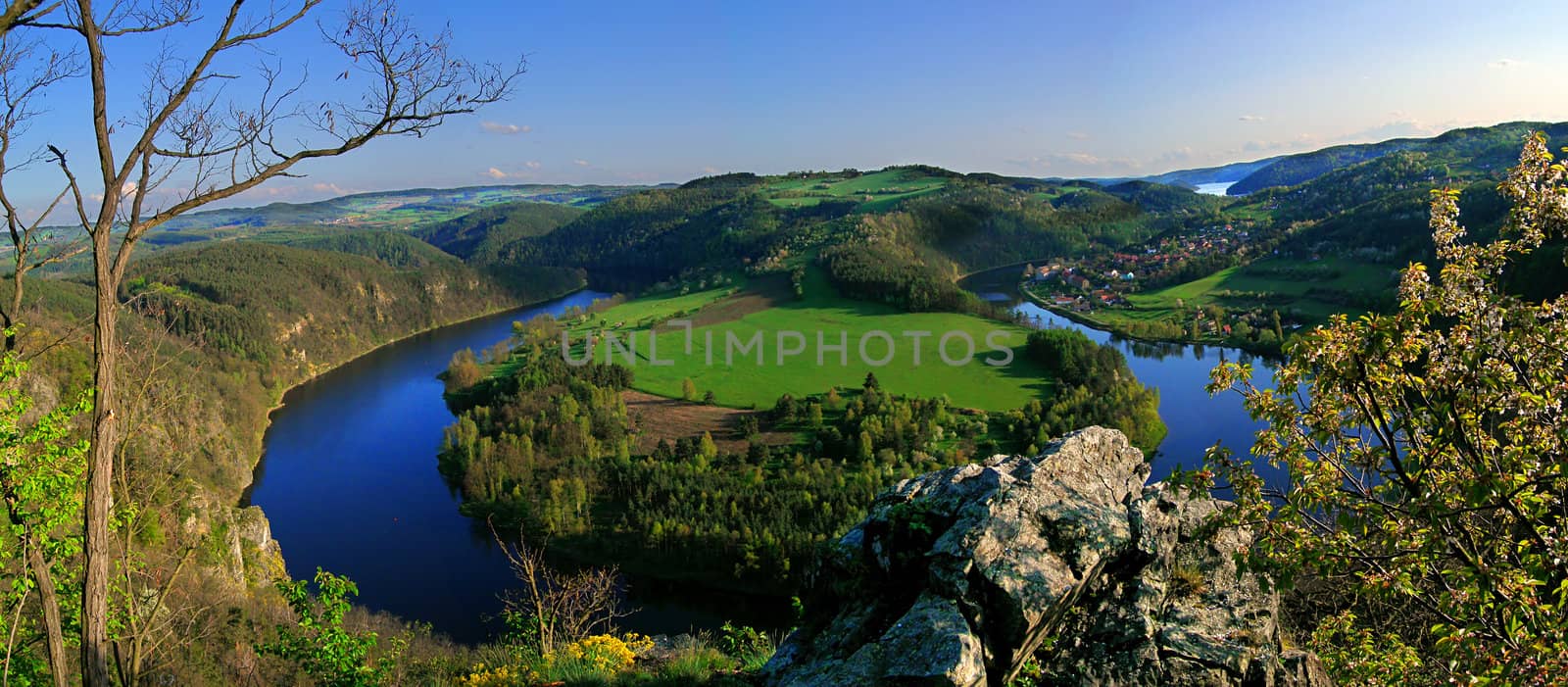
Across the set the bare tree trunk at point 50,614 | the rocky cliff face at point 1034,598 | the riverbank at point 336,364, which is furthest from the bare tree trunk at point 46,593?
the riverbank at point 336,364

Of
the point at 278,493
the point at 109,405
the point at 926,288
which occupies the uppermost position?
the point at 109,405

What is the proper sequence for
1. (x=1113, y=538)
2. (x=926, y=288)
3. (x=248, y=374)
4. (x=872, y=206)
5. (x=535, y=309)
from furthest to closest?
1. (x=872, y=206)
2. (x=535, y=309)
3. (x=926, y=288)
4. (x=248, y=374)
5. (x=1113, y=538)

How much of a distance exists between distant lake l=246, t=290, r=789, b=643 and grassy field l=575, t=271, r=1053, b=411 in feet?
70.1

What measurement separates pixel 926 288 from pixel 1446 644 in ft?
315

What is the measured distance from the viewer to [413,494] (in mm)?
50969

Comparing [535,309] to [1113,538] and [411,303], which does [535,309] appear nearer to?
[411,303]

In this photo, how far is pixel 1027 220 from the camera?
541ft

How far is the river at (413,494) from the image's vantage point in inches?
1432

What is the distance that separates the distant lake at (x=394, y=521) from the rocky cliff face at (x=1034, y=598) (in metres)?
28.7

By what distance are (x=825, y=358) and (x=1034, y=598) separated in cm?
7122

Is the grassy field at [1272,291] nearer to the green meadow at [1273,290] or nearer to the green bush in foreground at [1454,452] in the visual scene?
the green meadow at [1273,290]

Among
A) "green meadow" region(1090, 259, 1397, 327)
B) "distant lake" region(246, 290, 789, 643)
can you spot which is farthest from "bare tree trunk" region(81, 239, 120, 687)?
"green meadow" region(1090, 259, 1397, 327)

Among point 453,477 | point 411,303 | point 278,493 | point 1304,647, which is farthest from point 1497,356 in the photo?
point 411,303

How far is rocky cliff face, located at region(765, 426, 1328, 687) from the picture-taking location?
5930mm
